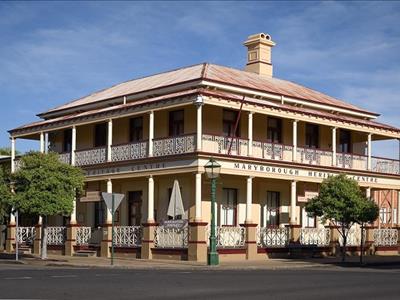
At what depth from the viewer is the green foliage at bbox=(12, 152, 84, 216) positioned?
28984mm

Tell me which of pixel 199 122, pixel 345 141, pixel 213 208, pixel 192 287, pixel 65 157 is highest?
pixel 345 141

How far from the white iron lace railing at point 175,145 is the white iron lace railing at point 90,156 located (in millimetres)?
4007

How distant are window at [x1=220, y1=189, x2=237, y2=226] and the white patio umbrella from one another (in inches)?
119

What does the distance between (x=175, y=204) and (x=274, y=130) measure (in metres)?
7.15

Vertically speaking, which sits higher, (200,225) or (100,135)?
(100,135)

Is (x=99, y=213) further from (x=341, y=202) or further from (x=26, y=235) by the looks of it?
(x=341, y=202)

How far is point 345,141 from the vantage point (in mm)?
38875

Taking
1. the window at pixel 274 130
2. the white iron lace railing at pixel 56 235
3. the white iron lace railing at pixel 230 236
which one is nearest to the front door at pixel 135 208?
the white iron lace railing at pixel 56 235

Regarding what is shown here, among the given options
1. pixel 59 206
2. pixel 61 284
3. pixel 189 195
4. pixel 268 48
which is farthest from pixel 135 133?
pixel 61 284

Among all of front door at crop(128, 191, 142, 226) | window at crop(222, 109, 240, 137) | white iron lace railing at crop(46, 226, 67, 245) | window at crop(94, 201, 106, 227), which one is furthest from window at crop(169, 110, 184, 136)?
white iron lace railing at crop(46, 226, 67, 245)

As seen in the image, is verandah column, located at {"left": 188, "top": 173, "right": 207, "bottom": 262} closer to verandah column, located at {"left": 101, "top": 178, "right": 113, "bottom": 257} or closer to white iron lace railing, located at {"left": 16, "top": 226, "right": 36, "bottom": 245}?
verandah column, located at {"left": 101, "top": 178, "right": 113, "bottom": 257}

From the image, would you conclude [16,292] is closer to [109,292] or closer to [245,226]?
[109,292]

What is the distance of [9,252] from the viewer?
3666 cm

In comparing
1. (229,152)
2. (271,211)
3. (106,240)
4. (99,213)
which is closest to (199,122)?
(229,152)
